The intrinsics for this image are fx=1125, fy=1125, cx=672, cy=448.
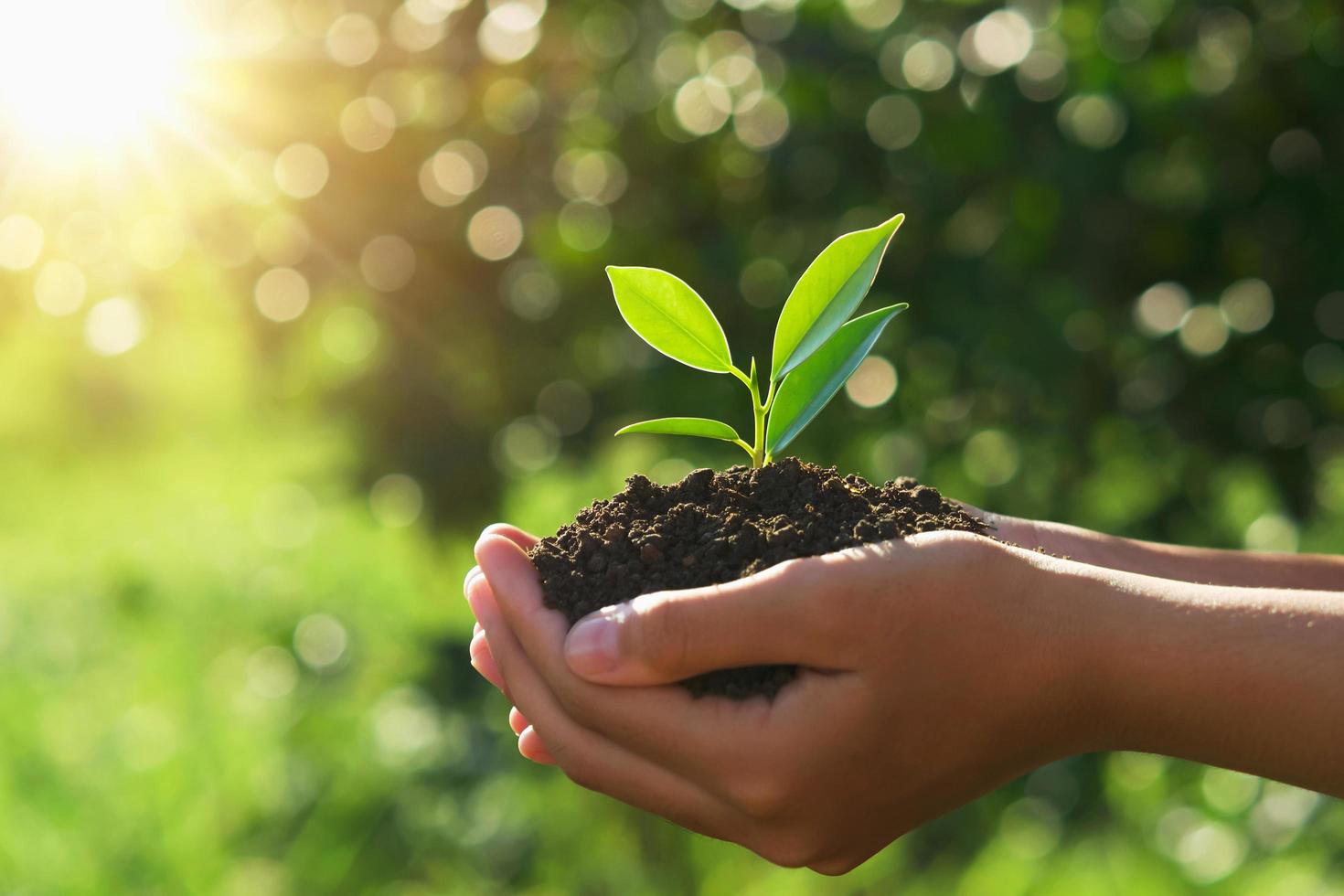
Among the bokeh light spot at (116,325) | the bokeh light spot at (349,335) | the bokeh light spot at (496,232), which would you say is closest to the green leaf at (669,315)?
the bokeh light spot at (496,232)

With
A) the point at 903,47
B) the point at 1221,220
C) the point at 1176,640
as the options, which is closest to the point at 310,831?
the point at 1176,640

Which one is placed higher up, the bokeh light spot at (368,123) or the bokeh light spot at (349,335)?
the bokeh light spot at (368,123)

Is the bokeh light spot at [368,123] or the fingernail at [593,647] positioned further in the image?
the bokeh light spot at [368,123]

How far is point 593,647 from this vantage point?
0.70m

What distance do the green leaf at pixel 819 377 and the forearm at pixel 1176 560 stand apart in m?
0.23

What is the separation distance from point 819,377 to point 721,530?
16cm

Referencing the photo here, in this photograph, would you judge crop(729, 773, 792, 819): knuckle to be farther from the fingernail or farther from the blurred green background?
the blurred green background

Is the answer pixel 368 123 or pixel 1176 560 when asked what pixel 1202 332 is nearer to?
pixel 1176 560

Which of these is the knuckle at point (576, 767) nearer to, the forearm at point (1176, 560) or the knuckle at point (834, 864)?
the knuckle at point (834, 864)

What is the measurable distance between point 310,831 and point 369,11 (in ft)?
6.30

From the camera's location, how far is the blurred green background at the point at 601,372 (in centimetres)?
159

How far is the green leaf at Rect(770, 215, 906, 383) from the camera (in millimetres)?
844

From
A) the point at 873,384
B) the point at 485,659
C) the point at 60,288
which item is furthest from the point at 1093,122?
the point at 60,288

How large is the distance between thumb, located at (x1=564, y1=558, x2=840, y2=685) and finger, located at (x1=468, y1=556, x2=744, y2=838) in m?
0.10
